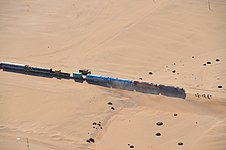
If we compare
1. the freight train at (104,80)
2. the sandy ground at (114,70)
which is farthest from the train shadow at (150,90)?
the sandy ground at (114,70)

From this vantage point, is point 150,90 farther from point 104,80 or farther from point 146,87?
point 104,80

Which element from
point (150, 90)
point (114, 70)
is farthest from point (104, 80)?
point (150, 90)

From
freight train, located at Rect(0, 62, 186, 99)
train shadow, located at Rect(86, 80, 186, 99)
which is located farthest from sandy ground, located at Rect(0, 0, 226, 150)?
freight train, located at Rect(0, 62, 186, 99)

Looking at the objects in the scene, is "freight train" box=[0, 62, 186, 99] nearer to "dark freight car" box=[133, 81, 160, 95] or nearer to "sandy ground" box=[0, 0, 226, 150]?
"dark freight car" box=[133, 81, 160, 95]

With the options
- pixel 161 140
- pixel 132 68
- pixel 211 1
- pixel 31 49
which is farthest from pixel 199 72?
pixel 31 49

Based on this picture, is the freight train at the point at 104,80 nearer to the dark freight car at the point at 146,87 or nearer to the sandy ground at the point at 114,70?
the dark freight car at the point at 146,87
